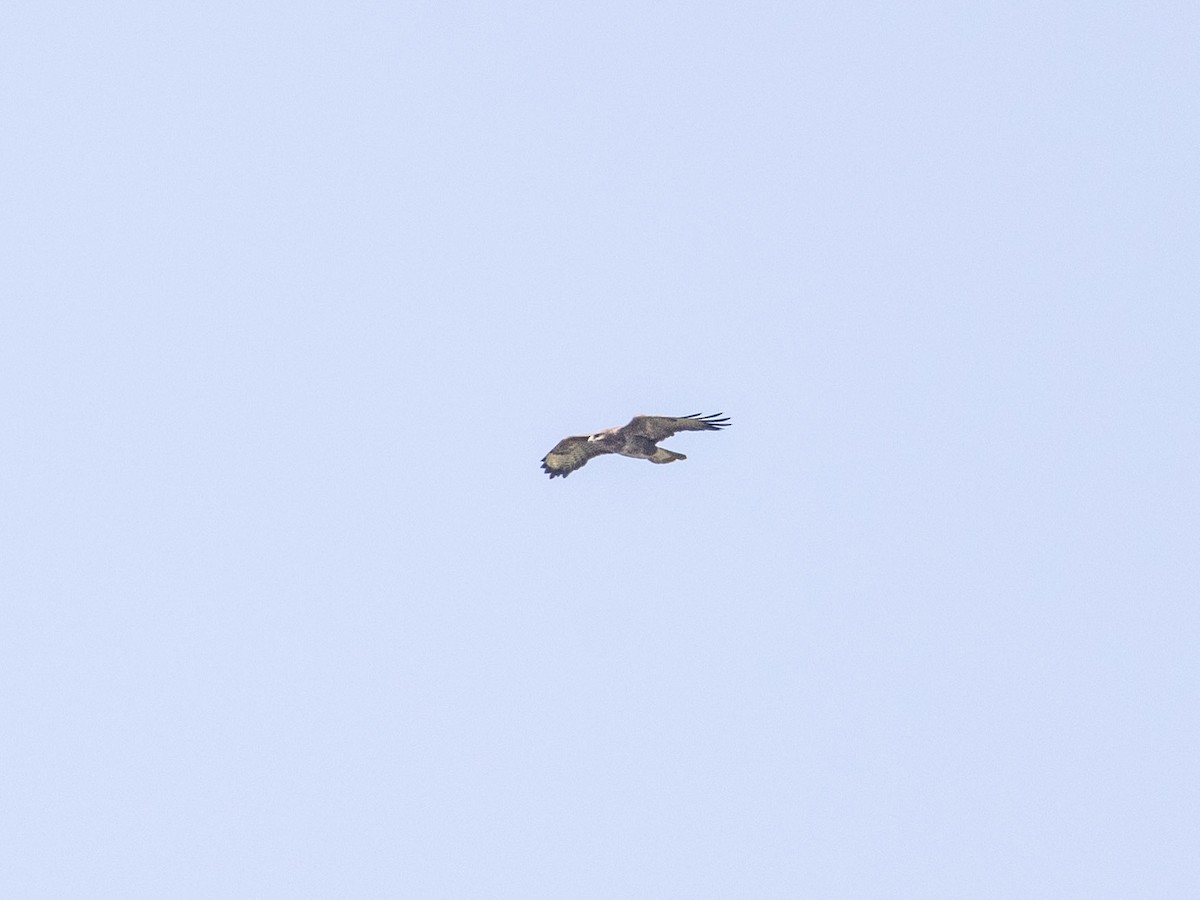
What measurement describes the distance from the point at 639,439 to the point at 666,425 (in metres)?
0.68

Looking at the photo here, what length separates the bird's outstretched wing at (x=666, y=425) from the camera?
123ft

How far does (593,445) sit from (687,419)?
234cm

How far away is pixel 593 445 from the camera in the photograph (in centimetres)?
3909

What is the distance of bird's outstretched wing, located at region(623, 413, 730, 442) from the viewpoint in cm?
3762

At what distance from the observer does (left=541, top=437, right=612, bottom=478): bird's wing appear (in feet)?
129

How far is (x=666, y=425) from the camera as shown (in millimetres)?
37906

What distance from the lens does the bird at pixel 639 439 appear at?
37.8m

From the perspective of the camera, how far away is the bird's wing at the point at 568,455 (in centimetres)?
3944

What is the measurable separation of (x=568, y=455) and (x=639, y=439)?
2.28 meters

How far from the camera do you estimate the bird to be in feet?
124

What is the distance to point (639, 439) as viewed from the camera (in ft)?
126

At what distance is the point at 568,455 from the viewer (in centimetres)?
4006

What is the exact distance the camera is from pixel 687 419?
124 feet
